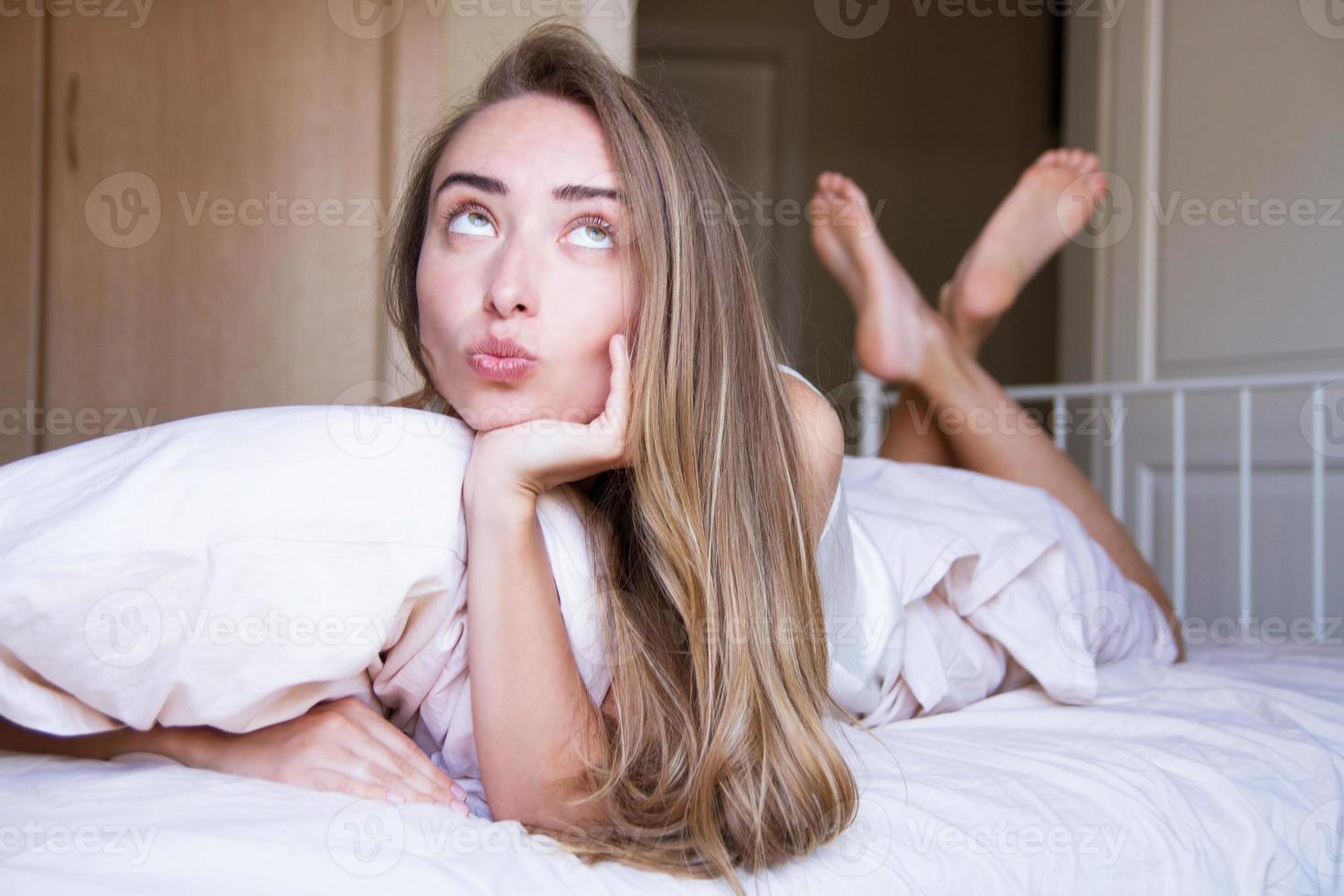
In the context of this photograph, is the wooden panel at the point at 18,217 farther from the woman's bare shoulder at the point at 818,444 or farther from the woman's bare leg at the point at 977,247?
the woman's bare shoulder at the point at 818,444

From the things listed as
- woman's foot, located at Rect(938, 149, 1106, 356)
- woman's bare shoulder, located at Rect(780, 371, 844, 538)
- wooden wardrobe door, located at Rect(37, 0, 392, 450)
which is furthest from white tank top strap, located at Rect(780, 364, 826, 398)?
wooden wardrobe door, located at Rect(37, 0, 392, 450)

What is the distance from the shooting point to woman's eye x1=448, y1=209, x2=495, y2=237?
76cm

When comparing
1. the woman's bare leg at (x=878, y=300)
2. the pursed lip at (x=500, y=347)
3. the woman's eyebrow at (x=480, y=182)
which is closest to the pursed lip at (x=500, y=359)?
the pursed lip at (x=500, y=347)

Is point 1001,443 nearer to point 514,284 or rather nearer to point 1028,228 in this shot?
point 1028,228

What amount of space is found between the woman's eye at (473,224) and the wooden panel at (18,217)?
57.9 inches

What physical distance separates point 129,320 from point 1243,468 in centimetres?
180

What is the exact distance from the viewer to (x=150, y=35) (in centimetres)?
196

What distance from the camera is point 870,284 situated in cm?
163

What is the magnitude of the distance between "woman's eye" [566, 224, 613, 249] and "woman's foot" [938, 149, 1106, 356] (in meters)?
1.05

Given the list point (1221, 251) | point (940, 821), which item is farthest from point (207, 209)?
point (1221, 251)

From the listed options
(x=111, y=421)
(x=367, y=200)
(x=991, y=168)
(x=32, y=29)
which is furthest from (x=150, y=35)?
(x=991, y=168)

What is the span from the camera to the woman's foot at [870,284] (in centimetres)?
159

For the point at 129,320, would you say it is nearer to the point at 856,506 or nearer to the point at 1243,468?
the point at 856,506

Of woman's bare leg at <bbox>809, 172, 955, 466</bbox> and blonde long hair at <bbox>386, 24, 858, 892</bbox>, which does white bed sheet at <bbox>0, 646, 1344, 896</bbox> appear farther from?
woman's bare leg at <bbox>809, 172, 955, 466</bbox>
